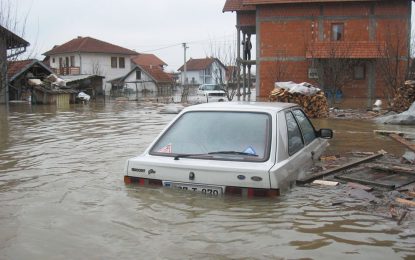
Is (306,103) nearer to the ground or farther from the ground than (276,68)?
nearer to the ground

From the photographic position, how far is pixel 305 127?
6.90 m

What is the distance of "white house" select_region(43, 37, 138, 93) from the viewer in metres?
62.9

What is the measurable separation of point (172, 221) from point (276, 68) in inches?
1144

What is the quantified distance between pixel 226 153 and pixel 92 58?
61.1 m

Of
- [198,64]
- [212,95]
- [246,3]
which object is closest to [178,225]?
[246,3]

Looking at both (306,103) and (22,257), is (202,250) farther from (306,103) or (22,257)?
(306,103)

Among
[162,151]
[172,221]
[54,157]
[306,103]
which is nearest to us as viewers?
[172,221]

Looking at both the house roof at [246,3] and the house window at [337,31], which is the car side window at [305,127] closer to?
the house roof at [246,3]

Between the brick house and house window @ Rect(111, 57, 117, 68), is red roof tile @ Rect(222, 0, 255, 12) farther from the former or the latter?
house window @ Rect(111, 57, 117, 68)

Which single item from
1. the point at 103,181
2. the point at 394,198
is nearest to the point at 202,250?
the point at 394,198

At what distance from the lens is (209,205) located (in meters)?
5.11

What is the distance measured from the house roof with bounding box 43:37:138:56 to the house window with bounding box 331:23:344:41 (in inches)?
1487

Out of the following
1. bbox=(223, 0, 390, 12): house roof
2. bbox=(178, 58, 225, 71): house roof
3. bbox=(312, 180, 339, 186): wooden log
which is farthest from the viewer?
bbox=(178, 58, 225, 71): house roof

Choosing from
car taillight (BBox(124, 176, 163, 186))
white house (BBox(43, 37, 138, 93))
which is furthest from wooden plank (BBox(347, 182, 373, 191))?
white house (BBox(43, 37, 138, 93))
